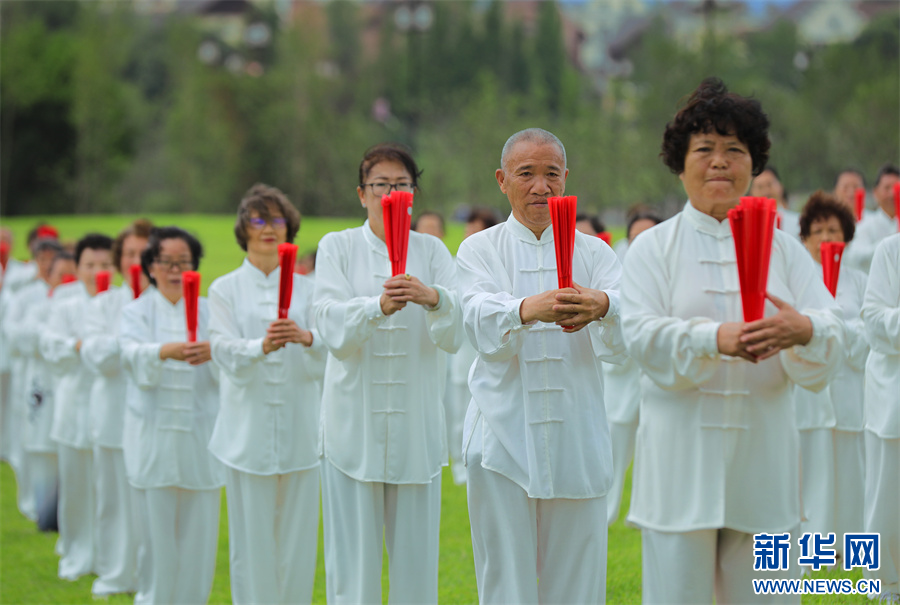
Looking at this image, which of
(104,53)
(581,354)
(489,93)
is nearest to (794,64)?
(489,93)

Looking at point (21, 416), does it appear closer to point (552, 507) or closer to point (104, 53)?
point (552, 507)

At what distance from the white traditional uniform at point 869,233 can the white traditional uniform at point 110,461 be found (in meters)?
5.99

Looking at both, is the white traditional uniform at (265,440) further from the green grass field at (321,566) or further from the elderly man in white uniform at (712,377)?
the elderly man in white uniform at (712,377)

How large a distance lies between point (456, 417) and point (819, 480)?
4568 millimetres

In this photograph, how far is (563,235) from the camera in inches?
156

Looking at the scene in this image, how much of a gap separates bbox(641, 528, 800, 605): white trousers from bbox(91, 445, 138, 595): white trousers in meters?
4.95

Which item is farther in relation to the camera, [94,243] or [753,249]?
[94,243]

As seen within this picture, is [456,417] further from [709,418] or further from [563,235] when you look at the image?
[709,418]

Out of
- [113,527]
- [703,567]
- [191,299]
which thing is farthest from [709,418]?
[113,527]

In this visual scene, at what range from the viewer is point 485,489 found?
4223mm

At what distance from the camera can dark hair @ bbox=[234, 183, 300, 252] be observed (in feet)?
19.4

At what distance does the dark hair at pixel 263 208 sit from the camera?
5.90 m

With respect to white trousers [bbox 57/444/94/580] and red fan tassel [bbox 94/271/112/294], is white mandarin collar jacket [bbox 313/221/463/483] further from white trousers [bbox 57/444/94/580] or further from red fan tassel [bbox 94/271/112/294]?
white trousers [bbox 57/444/94/580]

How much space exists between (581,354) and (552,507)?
674mm
